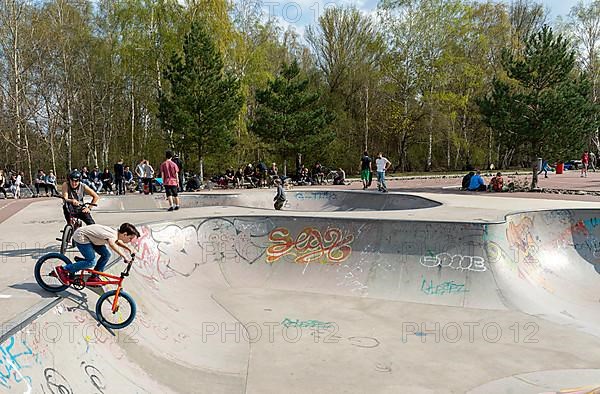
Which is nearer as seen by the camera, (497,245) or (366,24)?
(497,245)

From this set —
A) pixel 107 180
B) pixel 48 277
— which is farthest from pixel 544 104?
pixel 107 180

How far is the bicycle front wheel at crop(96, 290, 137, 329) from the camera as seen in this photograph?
17.0 feet

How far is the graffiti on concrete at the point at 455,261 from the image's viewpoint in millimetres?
8305

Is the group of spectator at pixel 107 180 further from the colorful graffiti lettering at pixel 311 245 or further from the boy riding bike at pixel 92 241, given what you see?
the boy riding bike at pixel 92 241

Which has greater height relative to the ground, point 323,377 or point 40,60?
point 40,60

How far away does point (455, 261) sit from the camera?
331 inches

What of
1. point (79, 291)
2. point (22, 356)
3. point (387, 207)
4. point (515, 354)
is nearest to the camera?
point (22, 356)

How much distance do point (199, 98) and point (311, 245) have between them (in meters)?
16.5

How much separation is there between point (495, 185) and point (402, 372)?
15759mm

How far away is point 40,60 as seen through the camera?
1043 inches

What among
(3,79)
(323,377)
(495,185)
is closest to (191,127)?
(3,79)

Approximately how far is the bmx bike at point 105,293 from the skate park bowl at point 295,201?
10175 millimetres

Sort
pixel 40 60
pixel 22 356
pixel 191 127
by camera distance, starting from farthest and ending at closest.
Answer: pixel 40 60 → pixel 191 127 → pixel 22 356

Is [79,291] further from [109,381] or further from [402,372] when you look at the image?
[402,372]
